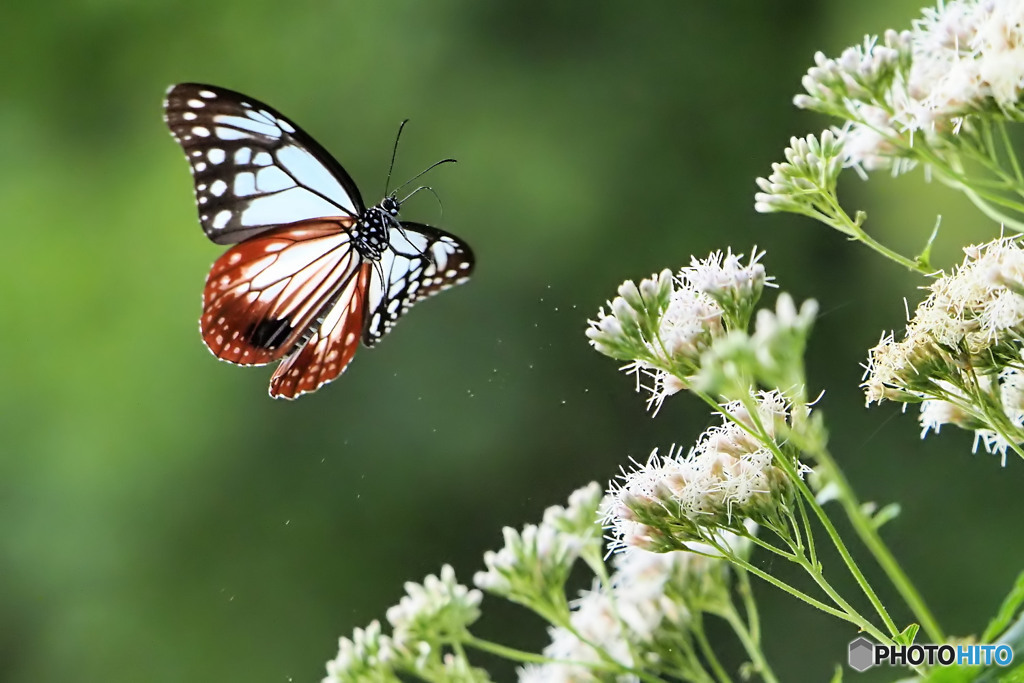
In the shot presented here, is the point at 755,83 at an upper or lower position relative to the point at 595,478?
upper

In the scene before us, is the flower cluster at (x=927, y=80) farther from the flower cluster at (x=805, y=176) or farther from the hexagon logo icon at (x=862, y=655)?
the hexagon logo icon at (x=862, y=655)

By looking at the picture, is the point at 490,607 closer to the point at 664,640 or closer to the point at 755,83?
the point at 664,640

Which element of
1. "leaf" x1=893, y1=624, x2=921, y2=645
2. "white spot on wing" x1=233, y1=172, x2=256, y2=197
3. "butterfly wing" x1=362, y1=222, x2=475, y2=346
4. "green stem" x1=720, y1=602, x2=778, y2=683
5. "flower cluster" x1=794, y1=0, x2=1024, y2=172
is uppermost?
"white spot on wing" x1=233, y1=172, x2=256, y2=197

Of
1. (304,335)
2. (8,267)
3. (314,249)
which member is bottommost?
(304,335)

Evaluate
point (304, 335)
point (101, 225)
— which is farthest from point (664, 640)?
point (101, 225)

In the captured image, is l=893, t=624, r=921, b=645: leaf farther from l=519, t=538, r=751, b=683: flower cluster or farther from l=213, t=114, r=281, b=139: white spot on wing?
l=213, t=114, r=281, b=139: white spot on wing

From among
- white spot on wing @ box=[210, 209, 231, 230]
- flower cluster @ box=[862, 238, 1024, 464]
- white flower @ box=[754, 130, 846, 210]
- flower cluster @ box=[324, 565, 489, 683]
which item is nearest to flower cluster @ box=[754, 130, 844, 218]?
white flower @ box=[754, 130, 846, 210]

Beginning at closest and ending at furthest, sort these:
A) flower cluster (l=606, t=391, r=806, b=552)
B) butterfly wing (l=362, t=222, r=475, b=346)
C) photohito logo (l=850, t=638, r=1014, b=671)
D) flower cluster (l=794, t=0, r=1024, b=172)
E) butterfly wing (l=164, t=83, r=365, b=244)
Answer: photohito logo (l=850, t=638, r=1014, b=671) < flower cluster (l=794, t=0, r=1024, b=172) < flower cluster (l=606, t=391, r=806, b=552) < butterfly wing (l=164, t=83, r=365, b=244) < butterfly wing (l=362, t=222, r=475, b=346)
